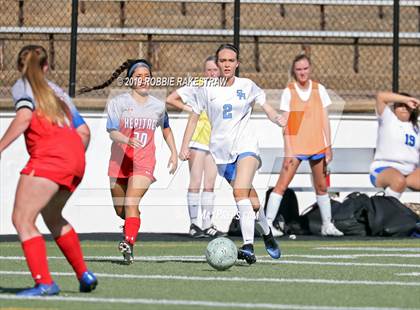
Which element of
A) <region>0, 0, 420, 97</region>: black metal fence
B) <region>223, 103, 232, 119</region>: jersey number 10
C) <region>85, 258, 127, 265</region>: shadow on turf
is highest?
<region>0, 0, 420, 97</region>: black metal fence

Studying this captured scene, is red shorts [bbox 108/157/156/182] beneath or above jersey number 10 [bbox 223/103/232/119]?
beneath

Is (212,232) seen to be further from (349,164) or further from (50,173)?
(50,173)

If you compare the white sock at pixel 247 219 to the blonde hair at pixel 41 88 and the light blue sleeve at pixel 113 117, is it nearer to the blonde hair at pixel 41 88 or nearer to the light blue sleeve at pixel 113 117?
the light blue sleeve at pixel 113 117

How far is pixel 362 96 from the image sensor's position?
1855 centimetres

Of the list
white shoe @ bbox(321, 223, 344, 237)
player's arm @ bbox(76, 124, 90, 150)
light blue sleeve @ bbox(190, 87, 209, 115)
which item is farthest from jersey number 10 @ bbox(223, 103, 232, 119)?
white shoe @ bbox(321, 223, 344, 237)

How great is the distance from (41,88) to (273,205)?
22.9ft

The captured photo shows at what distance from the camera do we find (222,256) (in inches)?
389

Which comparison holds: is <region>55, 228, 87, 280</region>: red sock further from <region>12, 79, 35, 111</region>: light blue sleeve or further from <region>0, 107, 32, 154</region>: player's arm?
<region>12, 79, 35, 111</region>: light blue sleeve

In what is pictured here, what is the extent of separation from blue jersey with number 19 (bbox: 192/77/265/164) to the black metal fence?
16.9 feet

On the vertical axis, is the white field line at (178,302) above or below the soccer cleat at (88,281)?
below

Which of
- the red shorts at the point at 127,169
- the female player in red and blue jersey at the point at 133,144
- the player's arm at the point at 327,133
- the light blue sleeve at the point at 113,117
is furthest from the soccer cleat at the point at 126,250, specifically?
the player's arm at the point at 327,133

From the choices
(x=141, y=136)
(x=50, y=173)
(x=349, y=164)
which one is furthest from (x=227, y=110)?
(x=349, y=164)

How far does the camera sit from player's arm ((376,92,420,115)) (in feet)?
47.4

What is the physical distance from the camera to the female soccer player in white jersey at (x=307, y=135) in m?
14.5
